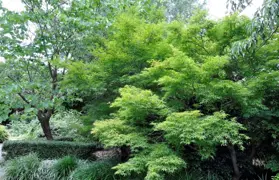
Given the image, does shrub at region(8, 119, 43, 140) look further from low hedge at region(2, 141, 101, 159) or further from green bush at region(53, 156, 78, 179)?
green bush at region(53, 156, 78, 179)

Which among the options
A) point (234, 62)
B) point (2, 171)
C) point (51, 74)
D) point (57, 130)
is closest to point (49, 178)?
point (2, 171)

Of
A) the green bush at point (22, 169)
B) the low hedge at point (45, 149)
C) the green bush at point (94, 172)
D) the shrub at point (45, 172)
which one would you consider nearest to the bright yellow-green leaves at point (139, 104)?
the green bush at point (94, 172)

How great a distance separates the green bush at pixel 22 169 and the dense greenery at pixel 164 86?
54 centimetres

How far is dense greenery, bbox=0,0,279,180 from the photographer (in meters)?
3.48

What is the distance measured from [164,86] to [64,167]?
272 cm

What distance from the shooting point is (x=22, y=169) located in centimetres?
482

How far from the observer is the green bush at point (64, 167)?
15.4 ft

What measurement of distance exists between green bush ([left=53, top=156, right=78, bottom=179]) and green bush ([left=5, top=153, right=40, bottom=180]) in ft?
1.55

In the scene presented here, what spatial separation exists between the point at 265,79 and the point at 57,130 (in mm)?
8207

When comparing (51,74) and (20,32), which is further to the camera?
(51,74)

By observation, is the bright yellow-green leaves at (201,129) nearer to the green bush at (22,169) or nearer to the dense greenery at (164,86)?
the dense greenery at (164,86)

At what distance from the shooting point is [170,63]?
3.72 m

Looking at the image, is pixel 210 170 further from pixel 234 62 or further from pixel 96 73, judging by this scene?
pixel 96 73

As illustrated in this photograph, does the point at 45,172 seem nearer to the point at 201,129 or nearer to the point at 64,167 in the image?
the point at 64,167
